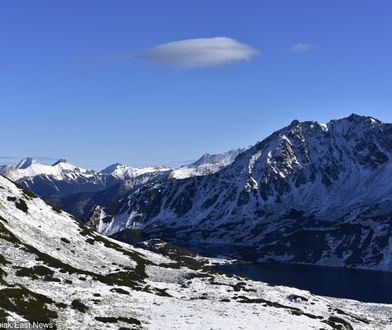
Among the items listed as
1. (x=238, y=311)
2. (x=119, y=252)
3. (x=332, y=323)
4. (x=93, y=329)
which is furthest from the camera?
(x=119, y=252)

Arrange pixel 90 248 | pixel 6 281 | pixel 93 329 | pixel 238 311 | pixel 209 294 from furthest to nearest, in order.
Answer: pixel 90 248 < pixel 209 294 < pixel 238 311 < pixel 6 281 < pixel 93 329

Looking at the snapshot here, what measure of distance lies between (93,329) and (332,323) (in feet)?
153

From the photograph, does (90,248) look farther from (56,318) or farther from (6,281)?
(56,318)

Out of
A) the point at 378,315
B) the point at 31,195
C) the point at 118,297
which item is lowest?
the point at 378,315

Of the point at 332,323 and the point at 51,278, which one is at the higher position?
the point at 51,278

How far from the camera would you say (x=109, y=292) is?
7531 cm

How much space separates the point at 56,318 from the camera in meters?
54.5

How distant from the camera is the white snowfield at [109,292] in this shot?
196 feet

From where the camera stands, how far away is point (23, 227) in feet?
344

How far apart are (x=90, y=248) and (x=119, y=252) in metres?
9.80

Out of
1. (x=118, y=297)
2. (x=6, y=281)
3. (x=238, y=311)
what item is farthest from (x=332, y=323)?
(x=6, y=281)

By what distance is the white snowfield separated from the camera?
59.8 metres

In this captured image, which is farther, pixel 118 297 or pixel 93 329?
pixel 118 297

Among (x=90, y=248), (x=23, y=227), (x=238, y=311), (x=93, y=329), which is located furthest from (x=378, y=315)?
(x=93, y=329)
